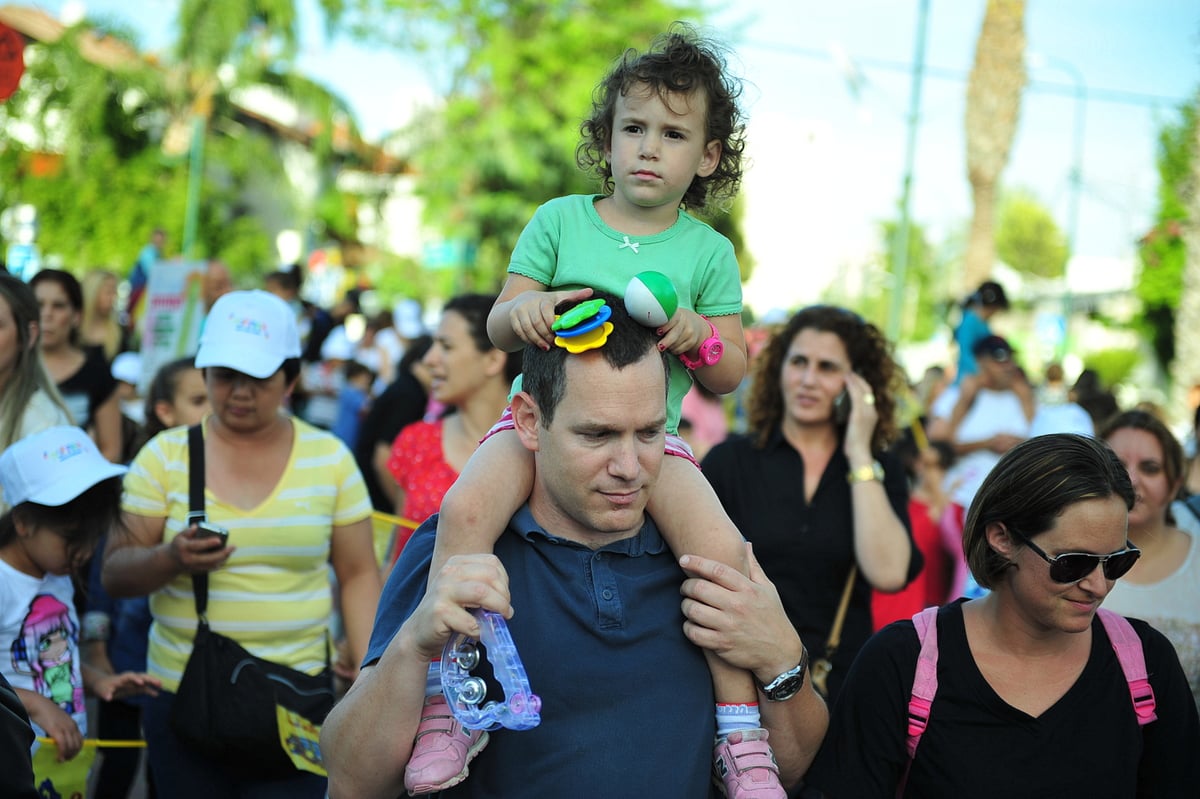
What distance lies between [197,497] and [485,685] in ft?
6.47

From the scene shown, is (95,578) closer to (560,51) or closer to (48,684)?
(48,684)

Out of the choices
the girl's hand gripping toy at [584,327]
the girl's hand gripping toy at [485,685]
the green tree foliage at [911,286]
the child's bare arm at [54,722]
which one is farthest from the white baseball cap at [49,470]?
the green tree foliage at [911,286]

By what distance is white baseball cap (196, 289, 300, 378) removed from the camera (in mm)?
4270

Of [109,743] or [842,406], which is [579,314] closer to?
[842,406]

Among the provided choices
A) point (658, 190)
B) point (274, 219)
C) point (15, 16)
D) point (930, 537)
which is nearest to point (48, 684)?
point (658, 190)

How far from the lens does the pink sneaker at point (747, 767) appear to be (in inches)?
107

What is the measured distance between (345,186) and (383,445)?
1986 inches

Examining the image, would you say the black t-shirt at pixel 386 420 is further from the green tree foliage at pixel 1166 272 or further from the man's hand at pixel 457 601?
the green tree foliage at pixel 1166 272

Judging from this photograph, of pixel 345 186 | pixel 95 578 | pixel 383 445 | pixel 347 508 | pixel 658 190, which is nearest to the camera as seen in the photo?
pixel 658 190

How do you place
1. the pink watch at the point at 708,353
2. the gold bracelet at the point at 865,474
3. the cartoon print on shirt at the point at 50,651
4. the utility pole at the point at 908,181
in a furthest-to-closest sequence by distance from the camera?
the utility pole at the point at 908,181 < the gold bracelet at the point at 865,474 < the cartoon print on shirt at the point at 50,651 < the pink watch at the point at 708,353

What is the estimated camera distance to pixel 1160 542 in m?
4.55

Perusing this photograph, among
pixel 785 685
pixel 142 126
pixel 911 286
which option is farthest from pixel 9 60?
pixel 911 286

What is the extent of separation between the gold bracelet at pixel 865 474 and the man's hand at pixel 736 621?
2.03 metres

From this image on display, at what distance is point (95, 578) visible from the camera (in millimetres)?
5676
